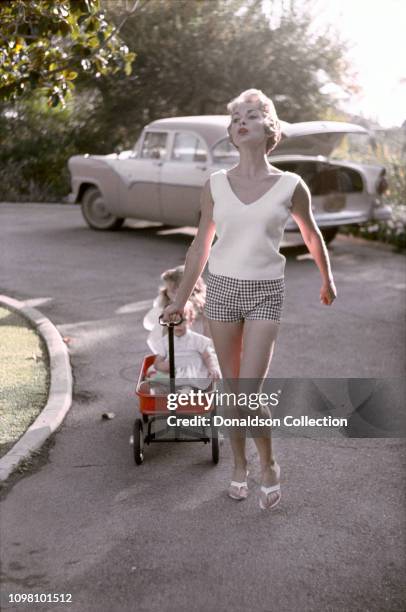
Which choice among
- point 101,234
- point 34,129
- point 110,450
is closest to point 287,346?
point 110,450

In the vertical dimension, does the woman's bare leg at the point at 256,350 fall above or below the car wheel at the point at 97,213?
above

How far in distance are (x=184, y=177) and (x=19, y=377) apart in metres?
6.85

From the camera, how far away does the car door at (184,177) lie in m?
13.3

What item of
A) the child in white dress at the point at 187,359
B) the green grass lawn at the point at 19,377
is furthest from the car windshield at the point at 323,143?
the child in white dress at the point at 187,359

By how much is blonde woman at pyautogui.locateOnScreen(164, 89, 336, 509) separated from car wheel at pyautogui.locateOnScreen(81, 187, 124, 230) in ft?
35.7

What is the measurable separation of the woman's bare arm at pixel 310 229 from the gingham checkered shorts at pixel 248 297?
0.26 meters

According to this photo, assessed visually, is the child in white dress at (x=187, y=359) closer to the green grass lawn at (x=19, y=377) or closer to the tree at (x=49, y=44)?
the green grass lawn at (x=19, y=377)

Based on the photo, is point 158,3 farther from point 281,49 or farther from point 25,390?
point 25,390

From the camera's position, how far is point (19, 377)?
724 centimetres

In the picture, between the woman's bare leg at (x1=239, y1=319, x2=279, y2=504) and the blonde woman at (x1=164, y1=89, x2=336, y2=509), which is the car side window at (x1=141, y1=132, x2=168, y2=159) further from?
the woman's bare leg at (x1=239, y1=319, x2=279, y2=504)

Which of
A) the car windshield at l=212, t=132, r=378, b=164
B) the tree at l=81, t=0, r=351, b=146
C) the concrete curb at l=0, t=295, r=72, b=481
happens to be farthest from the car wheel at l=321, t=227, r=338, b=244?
the tree at l=81, t=0, r=351, b=146

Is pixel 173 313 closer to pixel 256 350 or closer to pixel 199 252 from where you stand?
pixel 199 252

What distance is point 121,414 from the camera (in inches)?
261

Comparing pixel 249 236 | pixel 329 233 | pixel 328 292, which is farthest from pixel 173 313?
pixel 329 233
